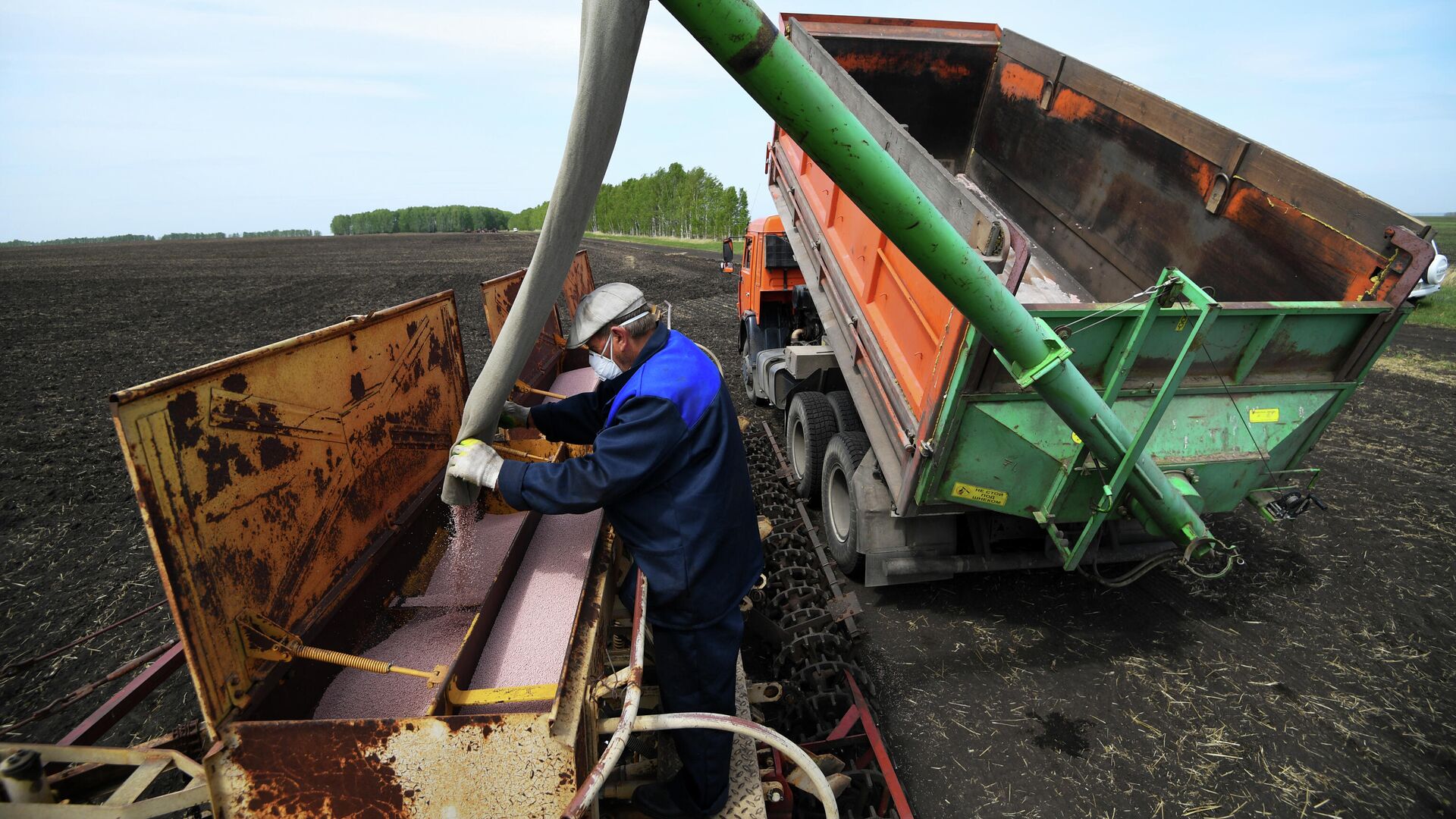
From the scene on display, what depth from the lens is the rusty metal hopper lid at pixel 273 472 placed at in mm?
1576

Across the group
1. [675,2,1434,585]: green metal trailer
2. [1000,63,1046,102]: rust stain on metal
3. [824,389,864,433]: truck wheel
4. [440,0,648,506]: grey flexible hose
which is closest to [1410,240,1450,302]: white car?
[675,2,1434,585]: green metal trailer

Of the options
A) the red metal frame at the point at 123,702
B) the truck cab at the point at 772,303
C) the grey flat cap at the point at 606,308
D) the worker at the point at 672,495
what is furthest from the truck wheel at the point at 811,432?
the red metal frame at the point at 123,702

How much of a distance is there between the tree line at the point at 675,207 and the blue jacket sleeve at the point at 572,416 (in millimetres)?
45751

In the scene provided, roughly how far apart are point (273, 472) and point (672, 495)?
1253mm

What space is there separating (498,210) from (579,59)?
132 meters

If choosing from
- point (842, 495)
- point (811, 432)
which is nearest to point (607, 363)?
point (842, 495)

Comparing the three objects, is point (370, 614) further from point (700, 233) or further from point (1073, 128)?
point (700, 233)

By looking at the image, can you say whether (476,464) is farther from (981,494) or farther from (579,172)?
(981,494)

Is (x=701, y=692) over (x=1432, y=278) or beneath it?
beneath

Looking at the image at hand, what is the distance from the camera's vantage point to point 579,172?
5.43 ft

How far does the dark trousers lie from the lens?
7.00 ft

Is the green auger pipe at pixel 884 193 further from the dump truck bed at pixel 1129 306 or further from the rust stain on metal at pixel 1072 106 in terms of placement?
the rust stain on metal at pixel 1072 106

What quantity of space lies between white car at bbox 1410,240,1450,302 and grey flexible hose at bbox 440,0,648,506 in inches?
132

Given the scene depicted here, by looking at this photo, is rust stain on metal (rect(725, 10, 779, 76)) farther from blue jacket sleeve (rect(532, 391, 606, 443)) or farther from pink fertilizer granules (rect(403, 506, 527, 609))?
pink fertilizer granules (rect(403, 506, 527, 609))
